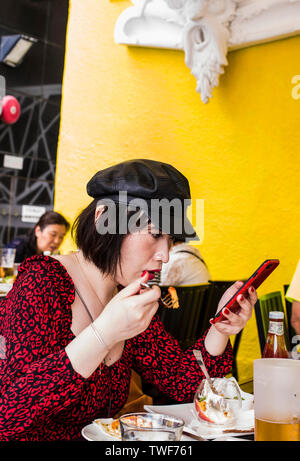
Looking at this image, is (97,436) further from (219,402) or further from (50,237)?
(50,237)

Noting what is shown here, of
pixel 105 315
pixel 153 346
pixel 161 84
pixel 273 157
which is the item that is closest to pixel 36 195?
pixel 161 84

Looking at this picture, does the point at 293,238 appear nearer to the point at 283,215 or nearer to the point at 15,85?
the point at 283,215

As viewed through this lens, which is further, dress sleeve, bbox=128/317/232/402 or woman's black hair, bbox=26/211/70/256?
woman's black hair, bbox=26/211/70/256

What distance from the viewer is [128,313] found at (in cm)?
90

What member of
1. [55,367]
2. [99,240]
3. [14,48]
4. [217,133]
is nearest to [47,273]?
[99,240]

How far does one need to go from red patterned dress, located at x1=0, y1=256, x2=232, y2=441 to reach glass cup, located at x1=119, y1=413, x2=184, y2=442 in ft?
0.67

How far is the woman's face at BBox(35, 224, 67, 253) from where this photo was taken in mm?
4492

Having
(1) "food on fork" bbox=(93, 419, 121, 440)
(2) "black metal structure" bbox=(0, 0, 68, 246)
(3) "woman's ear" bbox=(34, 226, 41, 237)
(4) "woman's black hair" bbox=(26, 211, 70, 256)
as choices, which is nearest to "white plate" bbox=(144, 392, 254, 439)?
(1) "food on fork" bbox=(93, 419, 121, 440)

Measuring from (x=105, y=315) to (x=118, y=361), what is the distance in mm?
440

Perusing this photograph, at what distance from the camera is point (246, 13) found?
3.44 meters

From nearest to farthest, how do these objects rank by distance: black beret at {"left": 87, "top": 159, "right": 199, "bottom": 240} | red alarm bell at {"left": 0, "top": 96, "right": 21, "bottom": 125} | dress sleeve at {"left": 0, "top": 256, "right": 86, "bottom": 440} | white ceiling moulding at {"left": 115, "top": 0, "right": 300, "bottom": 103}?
1. dress sleeve at {"left": 0, "top": 256, "right": 86, "bottom": 440}
2. black beret at {"left": 87, "top": 159, "right": 199, "bottom": 240}
3. white ceiling moulding at {"left": 115, "top": 0, "right": 300, "bottom": 103}
4. red alarm bell at {"left": 0, "top": 96, "right": 21, "bottom": 125}

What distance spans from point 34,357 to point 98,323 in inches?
9.1

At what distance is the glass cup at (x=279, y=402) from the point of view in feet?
2.44

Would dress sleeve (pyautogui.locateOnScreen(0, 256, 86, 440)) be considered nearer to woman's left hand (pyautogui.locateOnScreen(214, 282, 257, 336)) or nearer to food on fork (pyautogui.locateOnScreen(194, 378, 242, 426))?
food on fork (pyautogui.locateOnScreen(194, 378, 242, 426))
